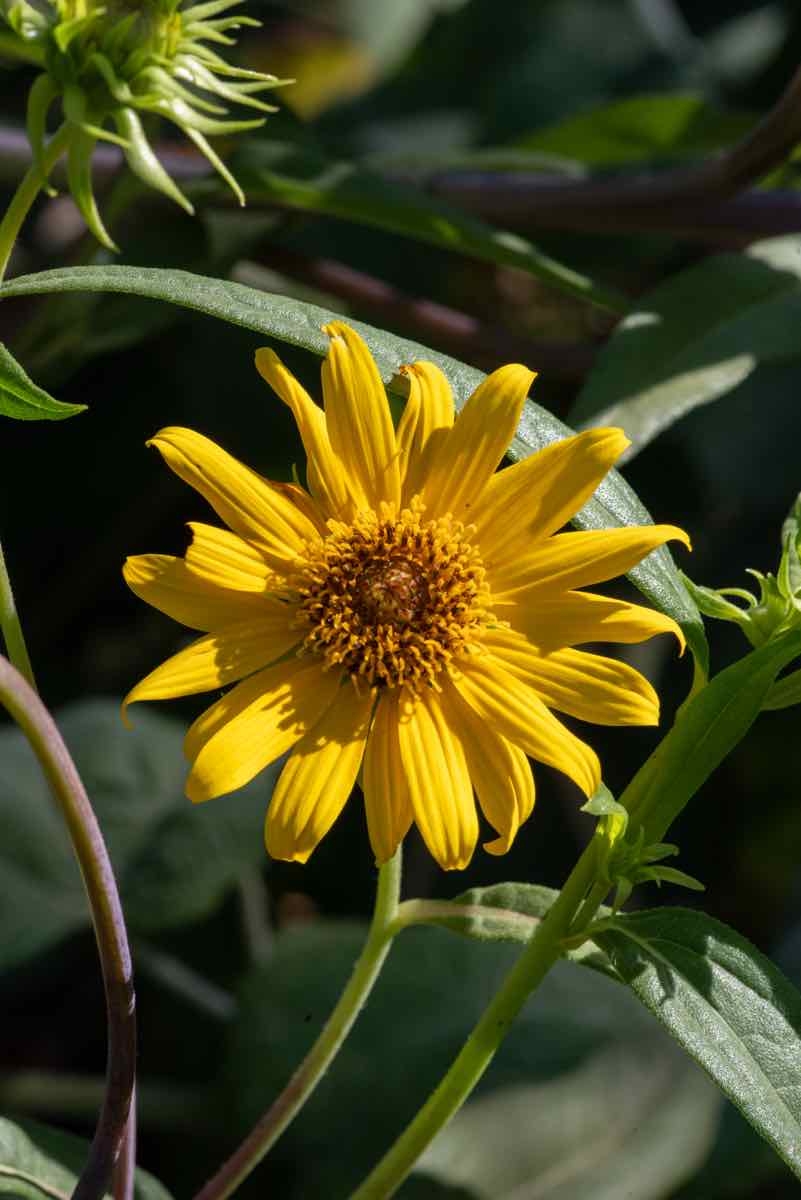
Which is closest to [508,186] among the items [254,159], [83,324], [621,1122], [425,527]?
[254,159]

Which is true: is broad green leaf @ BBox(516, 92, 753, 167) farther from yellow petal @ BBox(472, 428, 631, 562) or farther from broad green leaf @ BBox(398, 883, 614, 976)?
broad green leaf @ BBox(398, 883, 614, 976)

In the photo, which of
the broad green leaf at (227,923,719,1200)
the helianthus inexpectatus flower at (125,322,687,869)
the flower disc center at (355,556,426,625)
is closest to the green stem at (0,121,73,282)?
the helianthus inexpectatus flower at (125,322,687,869)

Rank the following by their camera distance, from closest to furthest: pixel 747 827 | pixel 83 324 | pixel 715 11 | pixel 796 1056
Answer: pixel 796 1056, pixel 83 324, pixel 747 827, pixel 715 11

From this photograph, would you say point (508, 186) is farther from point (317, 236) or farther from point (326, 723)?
point (326, 723)

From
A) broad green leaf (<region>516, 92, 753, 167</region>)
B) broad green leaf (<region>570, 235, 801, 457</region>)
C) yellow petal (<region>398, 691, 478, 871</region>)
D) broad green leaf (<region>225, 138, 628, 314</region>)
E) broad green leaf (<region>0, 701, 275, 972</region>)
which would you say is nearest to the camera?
yellow petal (<region>398, 691, 478, 871</region>)

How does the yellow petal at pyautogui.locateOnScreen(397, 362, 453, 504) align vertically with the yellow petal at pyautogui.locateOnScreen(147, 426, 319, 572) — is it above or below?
above

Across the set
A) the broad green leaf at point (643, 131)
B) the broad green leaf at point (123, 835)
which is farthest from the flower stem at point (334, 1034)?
the broad green leaf at point (643, 131)

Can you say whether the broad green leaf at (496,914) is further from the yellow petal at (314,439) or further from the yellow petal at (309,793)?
the yellow petal at (314,439)

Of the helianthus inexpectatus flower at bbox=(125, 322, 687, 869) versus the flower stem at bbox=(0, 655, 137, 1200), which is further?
the helianthus inexpectatus flower at bbox=(125, 322, 687, 869)
